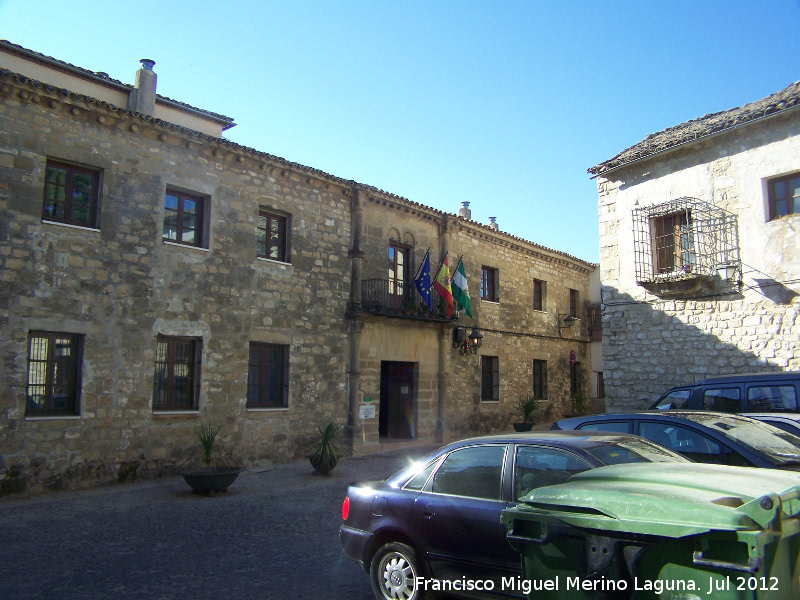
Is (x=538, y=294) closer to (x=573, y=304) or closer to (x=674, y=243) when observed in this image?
(x=573, y=304)

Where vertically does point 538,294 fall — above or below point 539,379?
above

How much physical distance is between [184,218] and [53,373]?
12.4 ft

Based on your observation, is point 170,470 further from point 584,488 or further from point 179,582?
point 584,488

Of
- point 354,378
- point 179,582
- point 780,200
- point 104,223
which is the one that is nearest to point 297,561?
point 179,582

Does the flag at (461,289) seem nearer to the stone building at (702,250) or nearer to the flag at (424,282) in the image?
the flag at (424,282)

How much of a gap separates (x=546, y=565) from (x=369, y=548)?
6.88 ft

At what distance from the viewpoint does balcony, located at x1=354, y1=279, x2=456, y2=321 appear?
48.9 ft

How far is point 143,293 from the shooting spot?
1104cm

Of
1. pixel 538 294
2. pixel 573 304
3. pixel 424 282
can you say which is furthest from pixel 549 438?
pixel 573 304

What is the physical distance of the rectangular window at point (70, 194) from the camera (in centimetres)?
1022

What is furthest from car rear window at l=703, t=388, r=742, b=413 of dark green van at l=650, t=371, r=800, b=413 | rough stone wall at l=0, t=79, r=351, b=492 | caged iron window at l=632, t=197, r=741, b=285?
rough stone wall at l=0, t=79, r=351, b=492

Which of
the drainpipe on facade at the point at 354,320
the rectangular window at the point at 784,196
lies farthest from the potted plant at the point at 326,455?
the rectangular window at the point at 784,196

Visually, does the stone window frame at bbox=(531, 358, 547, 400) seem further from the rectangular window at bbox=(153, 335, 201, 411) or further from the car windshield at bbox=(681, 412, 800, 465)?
the car windshield at bbox=(681, 412, 800, 465)

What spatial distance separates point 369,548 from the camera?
4871mm
